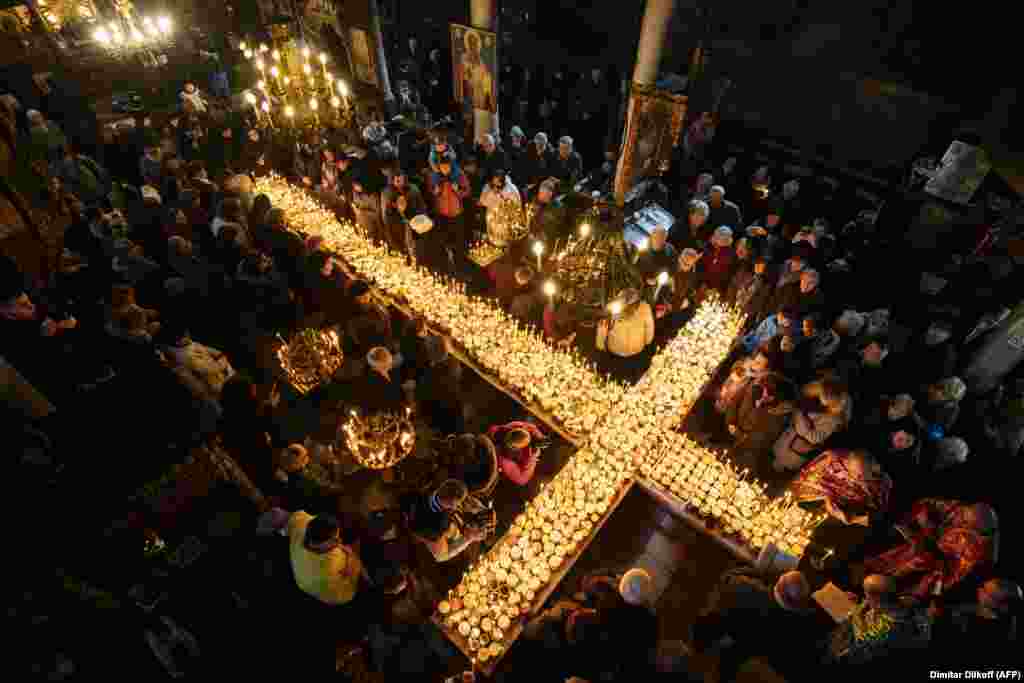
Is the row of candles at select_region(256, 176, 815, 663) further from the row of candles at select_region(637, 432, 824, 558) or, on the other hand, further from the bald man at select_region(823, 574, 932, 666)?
the bald man at select_region(823, 574, 932, 666)

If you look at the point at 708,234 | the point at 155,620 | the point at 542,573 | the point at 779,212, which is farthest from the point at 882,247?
the point at 155,620

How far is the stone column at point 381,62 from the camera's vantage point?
516 inches

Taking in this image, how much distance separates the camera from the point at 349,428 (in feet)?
15.4

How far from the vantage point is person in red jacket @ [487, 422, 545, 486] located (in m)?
5.24

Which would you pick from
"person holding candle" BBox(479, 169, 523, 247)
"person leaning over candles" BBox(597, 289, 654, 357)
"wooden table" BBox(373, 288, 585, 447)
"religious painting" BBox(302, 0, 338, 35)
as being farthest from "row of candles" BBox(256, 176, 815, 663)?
"religious painting" BBox(302, 0, 338, 35)

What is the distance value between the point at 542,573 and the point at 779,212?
815 centimetres

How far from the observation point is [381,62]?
13.8 metres

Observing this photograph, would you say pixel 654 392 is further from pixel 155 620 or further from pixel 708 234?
pixel 155 620

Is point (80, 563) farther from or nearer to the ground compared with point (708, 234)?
nearer to the ground

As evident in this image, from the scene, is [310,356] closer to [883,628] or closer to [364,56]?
[883,628]

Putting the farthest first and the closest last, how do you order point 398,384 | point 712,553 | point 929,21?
1. point 929,21
2. point 398,384
3. point 712,553

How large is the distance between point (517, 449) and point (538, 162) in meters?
7.68

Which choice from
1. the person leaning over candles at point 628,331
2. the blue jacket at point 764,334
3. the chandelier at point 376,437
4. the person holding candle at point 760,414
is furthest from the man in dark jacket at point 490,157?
the chandelier at point 376,437

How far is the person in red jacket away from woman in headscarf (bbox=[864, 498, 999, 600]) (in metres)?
3.60
